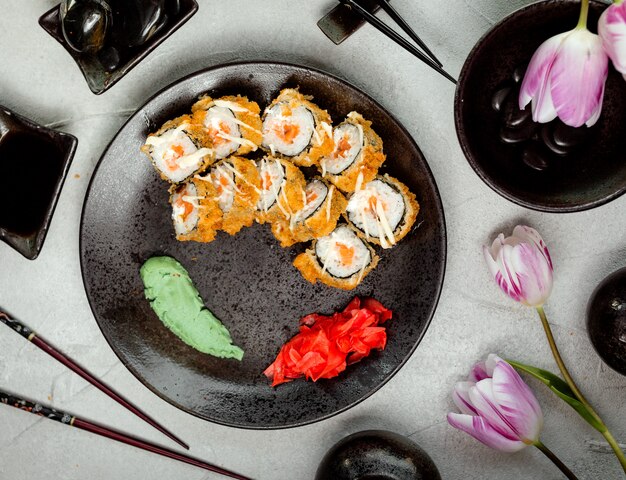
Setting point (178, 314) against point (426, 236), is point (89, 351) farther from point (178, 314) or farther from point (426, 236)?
point (426, 236)

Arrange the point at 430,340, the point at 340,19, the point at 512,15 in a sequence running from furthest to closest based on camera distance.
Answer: the point at 430,340 < the point at 340,19 < the point at 512,15

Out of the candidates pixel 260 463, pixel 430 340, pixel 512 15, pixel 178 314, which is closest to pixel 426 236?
pixel 430 340

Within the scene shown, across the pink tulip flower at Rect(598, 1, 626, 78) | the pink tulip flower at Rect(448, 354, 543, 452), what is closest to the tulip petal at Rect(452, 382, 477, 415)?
the pink tulip flower at Rect(448, 354, 543, 452)

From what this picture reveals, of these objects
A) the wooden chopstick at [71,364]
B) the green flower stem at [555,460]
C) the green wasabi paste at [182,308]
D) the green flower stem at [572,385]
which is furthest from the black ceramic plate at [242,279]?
the green flower stem at [555,460]

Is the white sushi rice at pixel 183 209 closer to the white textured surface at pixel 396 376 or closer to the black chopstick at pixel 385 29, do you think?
the white textured surface at pixel 396 376

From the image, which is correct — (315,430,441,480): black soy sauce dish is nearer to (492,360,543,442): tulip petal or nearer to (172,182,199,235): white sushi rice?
(492,360,543,442): tulip petal
